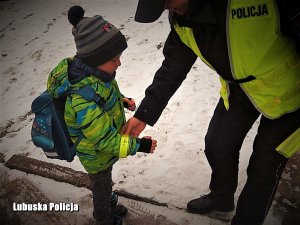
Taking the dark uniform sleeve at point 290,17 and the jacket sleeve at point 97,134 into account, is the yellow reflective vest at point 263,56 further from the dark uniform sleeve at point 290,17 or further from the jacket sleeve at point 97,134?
the jacket sleeve at point 97,134

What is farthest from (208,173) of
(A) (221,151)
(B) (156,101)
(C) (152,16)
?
(C) (152,16)

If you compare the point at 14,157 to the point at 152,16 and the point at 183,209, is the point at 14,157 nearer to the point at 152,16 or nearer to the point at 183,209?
the point at 183,209

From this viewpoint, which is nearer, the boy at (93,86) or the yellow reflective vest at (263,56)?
the yellow reflective vest at (263,56)

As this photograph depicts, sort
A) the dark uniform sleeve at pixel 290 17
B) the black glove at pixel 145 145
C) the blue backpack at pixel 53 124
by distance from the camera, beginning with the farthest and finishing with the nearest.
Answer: the black glove at pixel 145 145, the blue backpack at pixel 53 124, the dark uniform sleeve at pixel 290 17

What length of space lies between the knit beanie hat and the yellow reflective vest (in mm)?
483

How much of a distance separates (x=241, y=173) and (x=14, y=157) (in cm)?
246

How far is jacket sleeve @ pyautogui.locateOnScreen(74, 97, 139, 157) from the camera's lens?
1.56 meters

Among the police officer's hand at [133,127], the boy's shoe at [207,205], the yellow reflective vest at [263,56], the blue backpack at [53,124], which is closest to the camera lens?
the yellow reflective vest at [263,56]

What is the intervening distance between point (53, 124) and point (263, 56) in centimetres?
130

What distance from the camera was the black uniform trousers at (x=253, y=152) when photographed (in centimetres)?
159

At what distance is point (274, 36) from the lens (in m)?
1.33

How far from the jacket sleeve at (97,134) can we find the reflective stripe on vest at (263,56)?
2.32ft

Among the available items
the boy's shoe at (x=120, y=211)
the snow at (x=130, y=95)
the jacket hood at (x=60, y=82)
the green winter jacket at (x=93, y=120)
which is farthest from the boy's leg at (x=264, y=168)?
the jacket hood at (x=60, y=82)

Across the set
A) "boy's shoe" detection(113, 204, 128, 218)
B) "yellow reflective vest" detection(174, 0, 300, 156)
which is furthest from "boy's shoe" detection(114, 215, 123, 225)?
"yellow reflective vest" detection(174, 0, 300, 156)
